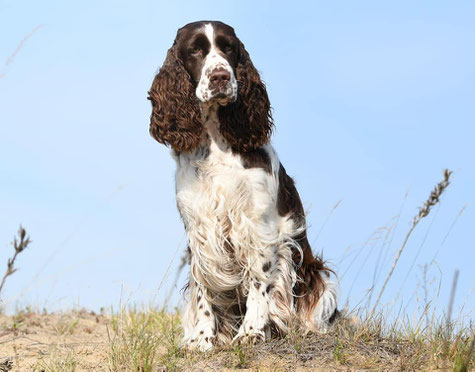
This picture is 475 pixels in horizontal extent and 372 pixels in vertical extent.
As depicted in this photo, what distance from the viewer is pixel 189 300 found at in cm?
566

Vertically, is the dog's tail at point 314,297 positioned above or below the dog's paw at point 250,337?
above

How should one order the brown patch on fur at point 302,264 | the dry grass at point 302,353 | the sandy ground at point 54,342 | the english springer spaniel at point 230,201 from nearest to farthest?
the dry grass at point 302,353, the sandy ground at point 54,342, the english springer spaniel at point 230,201, the brown patch on fur at point 302,264

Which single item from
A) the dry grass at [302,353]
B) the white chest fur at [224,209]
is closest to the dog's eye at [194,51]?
the white chest fur at [224,209]

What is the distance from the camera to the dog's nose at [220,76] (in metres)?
4.89

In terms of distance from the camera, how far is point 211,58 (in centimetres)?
501

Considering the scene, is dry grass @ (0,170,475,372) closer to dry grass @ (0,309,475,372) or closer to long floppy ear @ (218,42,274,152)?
dry grass @ (0,309,475,372)

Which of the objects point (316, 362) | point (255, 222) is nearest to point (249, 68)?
point (255, 222)

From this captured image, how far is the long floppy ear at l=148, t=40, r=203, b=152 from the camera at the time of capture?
5227 mm

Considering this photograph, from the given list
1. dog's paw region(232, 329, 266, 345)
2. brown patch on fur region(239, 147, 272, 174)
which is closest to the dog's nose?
brown patch on fur region(239, 147, 272, 174)

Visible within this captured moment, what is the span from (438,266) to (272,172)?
56.7 inches

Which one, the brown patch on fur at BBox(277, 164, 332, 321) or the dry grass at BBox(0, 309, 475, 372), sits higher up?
the brown patch on fur at BBox(277, 164, 332, 321)

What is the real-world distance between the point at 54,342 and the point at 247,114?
2.59 meters

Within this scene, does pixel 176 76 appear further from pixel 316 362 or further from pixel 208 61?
pixel 316 362

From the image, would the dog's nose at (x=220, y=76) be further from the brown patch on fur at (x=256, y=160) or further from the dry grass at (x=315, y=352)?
the dry grass at (x=315, y=352)
